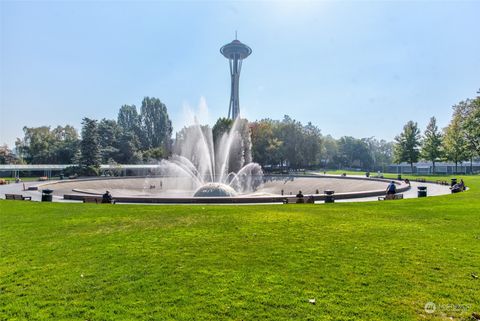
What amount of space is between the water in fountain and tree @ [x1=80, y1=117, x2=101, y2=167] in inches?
406

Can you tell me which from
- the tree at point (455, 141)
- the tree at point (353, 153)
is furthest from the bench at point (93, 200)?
the tree at point (353, 153)

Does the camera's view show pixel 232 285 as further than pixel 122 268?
No

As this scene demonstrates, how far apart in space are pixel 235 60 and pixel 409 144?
2113 inches

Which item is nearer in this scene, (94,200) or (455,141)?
(94,200)

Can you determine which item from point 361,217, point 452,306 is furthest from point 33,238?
point 361,217

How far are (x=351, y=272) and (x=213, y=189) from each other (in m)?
17.8

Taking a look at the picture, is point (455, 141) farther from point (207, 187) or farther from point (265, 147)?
point (207, 187)

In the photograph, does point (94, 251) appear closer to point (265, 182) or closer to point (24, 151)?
point (265, 182)

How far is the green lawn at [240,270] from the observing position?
4.60 meters

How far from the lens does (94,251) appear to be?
24.8 feet

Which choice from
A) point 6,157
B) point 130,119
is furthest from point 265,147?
point 6,157

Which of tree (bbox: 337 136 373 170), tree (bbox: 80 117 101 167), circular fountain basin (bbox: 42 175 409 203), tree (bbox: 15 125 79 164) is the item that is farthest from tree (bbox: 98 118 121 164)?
tree (bbox: 337 136 373 170)

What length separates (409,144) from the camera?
59.0 metres

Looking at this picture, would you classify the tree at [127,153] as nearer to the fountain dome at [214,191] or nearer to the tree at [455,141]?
the fountain dome at [214,191]
